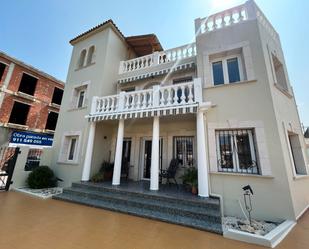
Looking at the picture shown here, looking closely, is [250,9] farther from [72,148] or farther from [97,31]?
[72,148]

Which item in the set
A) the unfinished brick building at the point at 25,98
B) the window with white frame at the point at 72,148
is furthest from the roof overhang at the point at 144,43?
the unfinished brick building at the point at 25,98

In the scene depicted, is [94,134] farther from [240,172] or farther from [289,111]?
[289,111]

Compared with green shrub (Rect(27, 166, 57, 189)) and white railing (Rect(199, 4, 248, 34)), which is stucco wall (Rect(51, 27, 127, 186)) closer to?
green shrub (Rect(27, 166, 57, 189))

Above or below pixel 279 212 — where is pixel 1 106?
above

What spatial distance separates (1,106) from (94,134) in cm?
1182

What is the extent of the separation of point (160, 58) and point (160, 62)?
1.13 feet

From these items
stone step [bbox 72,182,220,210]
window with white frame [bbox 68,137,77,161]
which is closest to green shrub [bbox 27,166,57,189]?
window with white frame [bbox 68,137,77,161]

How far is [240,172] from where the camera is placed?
208 inches

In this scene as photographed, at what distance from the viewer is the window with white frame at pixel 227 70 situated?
20.8 feet

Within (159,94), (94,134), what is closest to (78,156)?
(94,134)

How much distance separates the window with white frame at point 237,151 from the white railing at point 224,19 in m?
5.06

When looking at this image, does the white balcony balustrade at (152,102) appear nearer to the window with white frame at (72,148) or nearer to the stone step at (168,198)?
the window with white frame at (72,148)

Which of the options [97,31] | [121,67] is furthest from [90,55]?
[121,67]

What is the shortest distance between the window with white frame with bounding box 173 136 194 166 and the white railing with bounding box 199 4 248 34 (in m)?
5.40
